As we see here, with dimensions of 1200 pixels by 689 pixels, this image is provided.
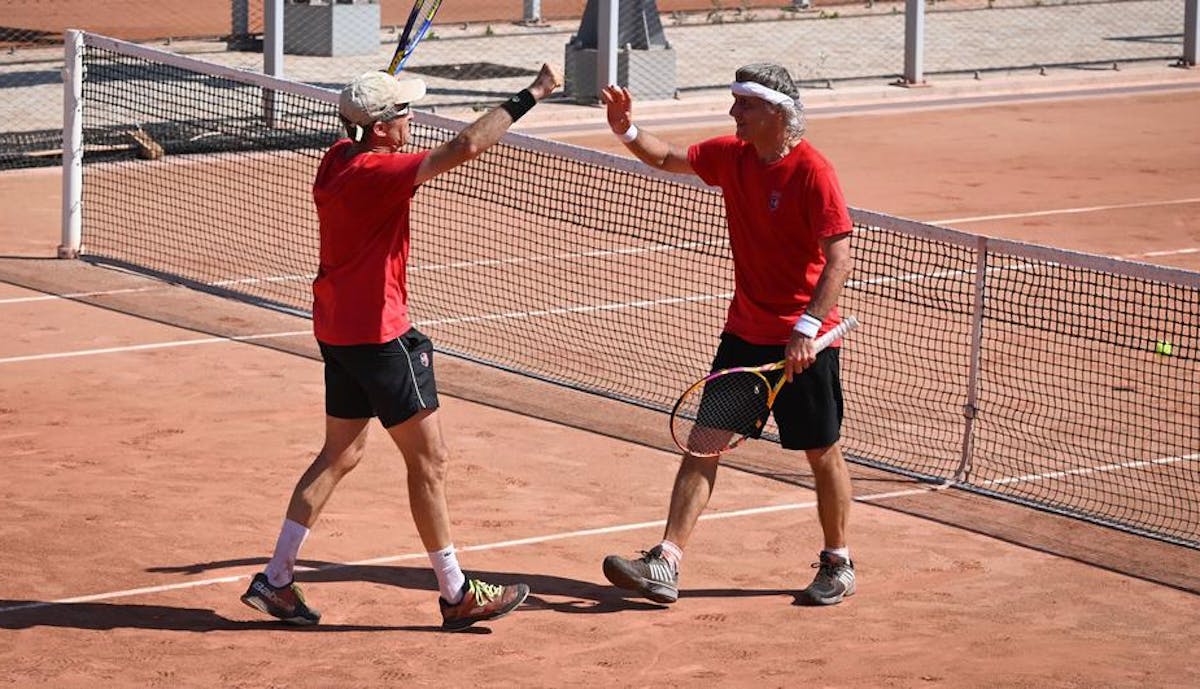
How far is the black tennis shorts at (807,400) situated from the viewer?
8375 mm

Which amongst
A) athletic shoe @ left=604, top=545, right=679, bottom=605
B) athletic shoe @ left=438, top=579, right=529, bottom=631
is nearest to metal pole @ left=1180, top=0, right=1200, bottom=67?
athletic shoe @ left=604, top=545, right=679, bottom=605

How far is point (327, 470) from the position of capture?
26.7ft

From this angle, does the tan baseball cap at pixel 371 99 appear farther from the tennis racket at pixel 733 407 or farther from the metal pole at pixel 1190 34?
the metal pole at pixel 1190 34

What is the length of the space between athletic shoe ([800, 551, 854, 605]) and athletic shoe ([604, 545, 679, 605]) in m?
0.57

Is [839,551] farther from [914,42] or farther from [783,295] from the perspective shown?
[914,42]

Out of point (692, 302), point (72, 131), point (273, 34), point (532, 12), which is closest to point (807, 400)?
point (692, 302)

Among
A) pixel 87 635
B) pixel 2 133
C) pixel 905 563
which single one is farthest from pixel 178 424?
pixel 2 133

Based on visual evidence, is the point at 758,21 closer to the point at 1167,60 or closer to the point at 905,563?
the point at 1167,60

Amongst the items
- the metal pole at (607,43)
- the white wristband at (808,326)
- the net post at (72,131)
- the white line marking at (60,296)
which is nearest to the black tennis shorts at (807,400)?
the white wristband at (808,326)

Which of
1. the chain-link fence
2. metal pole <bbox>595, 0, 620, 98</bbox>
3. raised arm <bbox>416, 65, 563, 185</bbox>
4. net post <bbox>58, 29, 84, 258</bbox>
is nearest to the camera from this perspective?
raised arm <bbox>416, 65, 563, 185</bbox>

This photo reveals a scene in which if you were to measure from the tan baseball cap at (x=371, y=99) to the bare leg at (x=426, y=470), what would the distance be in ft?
3.71

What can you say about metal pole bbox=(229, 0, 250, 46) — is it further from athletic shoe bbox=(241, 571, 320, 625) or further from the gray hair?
athletic shoe bbox=(241, 571, 320, 625)

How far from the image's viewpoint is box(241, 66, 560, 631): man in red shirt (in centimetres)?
777

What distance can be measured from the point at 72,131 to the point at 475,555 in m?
7.32
